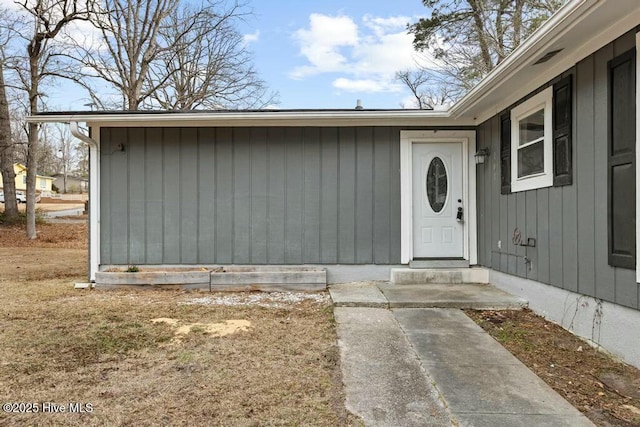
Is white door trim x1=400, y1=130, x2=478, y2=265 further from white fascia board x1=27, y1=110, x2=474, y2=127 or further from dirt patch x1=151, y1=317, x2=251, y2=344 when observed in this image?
dirt patch x1=151, y1=317, x2=251, y2=344

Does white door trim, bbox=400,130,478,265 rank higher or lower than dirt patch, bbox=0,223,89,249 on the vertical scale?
higher

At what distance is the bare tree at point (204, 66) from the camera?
14.5 meters

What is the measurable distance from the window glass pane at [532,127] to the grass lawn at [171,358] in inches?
110

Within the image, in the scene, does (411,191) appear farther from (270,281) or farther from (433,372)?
(433,372)

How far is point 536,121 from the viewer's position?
399cm

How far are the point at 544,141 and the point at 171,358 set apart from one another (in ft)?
12.6

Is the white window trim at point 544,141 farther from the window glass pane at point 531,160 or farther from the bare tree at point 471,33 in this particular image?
the bare tree at point 471,33

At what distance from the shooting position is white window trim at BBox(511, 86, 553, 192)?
3.69 m

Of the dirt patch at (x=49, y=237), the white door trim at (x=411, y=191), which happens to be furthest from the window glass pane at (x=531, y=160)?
the dirt patch at (x=49, y=237)

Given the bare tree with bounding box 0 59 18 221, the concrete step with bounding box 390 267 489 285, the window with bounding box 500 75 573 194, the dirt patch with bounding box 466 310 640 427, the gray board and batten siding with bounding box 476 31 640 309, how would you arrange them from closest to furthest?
1. the dirt patch with bounding box 466 310 640 427
2. the gray board and batten siding with bounding box 476 31 640 309
3. the window with bounding box 500 75 573 194
4. the concrete step with bounding box 390 267 489 285
5. the bare tree with bounding box 0 59 18 221

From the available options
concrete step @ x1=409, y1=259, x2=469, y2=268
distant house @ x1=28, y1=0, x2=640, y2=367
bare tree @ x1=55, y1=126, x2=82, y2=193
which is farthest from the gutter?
bare tree @ x1=55, y1=126, x2=82, y2=193

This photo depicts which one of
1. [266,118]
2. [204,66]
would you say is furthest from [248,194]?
[204,66]

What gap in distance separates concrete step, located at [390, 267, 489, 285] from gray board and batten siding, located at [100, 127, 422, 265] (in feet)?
1.65

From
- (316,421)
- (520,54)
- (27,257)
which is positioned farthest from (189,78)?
(316,421)
